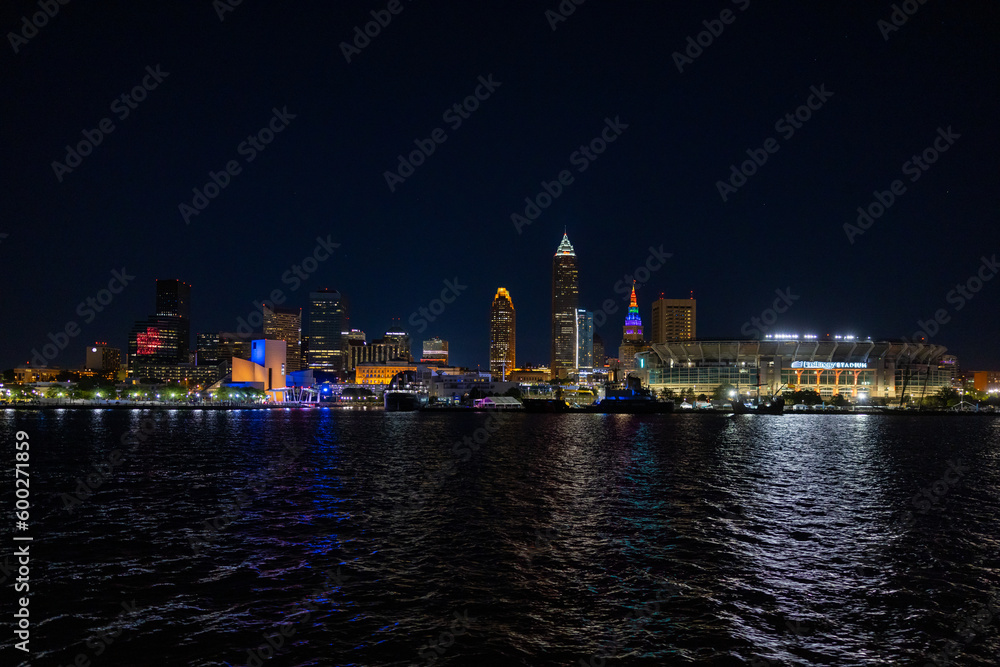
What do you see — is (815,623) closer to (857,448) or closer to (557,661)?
(557,661)

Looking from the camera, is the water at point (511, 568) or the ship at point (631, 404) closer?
the water at point (511, 568)

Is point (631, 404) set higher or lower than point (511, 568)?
lower

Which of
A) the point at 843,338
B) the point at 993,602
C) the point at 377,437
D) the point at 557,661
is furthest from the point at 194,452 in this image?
the point at 843,338

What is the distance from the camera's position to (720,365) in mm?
193000

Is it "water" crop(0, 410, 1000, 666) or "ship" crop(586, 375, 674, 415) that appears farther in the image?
"ship" crop(586, 375, 674, 415)

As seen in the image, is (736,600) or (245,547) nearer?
(736,600)

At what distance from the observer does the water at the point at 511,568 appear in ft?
40.3

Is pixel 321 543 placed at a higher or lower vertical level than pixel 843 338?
lower

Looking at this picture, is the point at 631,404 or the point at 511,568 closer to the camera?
the point at 511,568

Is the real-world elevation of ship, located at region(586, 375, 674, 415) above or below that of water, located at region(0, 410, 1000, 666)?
below

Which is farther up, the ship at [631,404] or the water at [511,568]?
the water at [511,568]

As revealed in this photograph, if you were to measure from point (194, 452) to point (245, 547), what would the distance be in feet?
117

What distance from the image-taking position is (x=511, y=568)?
17.6 m

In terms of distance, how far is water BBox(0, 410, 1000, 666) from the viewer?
12.3 metres
